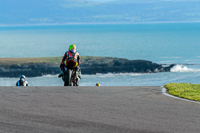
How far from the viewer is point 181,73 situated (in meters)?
83.9

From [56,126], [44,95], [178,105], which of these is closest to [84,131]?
[56,126]

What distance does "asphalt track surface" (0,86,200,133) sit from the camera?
9219 millimetres

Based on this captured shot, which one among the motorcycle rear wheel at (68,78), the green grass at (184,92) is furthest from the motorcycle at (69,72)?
the green grass at (184,92)

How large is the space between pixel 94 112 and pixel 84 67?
78.3 m

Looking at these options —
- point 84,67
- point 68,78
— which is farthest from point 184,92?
point 84,67

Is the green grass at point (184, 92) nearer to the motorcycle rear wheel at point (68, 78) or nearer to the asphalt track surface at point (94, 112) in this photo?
the asphalt track surface at point (94, 112)

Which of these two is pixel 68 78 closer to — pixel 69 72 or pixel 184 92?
pixel 69 72

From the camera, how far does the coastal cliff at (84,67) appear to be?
283ft

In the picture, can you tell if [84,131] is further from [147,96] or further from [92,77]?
[92,77]

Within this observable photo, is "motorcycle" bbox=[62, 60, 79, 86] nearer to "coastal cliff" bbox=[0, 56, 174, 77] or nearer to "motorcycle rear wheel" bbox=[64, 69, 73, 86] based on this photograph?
"motorcycle rear wheel" bbox=[64, 69, 73, 86]

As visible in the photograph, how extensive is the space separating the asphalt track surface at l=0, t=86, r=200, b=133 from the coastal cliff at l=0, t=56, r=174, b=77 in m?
71.1

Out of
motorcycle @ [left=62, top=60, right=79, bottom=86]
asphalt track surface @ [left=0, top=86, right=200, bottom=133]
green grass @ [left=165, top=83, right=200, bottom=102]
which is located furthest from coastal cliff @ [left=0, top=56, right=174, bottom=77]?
asphalt track surface @ [left=0, top=86, right=200, bottom=133]

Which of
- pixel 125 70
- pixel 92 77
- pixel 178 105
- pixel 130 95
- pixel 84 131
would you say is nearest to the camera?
pixel 84 131

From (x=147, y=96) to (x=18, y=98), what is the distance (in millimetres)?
4001
